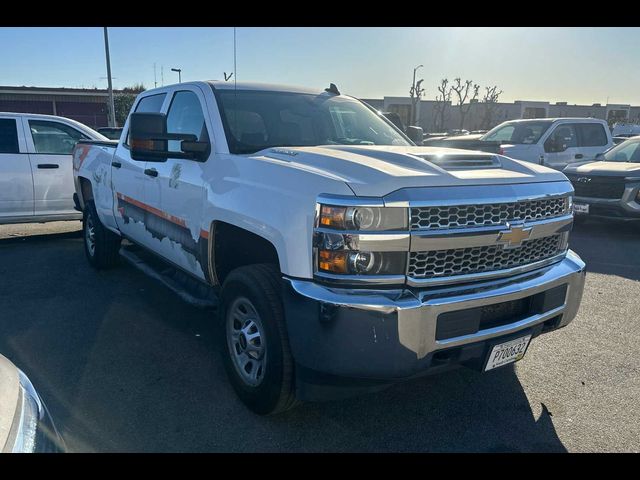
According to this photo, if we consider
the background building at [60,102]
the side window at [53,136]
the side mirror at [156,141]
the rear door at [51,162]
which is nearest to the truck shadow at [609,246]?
the side mirror at [156,141]

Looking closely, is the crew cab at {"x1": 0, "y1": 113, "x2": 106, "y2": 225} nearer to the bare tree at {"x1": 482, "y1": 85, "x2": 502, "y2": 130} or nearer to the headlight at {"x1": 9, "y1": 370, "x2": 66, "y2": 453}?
the headlight at {"x1": 9, "y1": 370, "x2": 66, "y2": 453}

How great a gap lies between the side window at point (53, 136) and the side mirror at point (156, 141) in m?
4.83

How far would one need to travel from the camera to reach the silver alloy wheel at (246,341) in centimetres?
300

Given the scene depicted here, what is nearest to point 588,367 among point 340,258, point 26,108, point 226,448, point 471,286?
point 471,286

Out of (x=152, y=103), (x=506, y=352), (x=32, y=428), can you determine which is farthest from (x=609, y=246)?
(x=32, y=428)

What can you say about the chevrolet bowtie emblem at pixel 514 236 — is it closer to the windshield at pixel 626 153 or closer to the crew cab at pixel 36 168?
the crew cab at pixel 36 168

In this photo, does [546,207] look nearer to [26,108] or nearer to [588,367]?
[588,367]

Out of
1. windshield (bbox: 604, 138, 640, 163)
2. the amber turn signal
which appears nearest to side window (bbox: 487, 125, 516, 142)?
windshield (bbox: 604, 138, 640, 163)

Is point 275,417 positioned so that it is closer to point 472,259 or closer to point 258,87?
point 472,259

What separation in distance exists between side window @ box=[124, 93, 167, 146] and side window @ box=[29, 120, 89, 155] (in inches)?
128

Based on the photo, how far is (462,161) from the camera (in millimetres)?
3029

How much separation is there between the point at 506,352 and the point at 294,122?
2285mm
